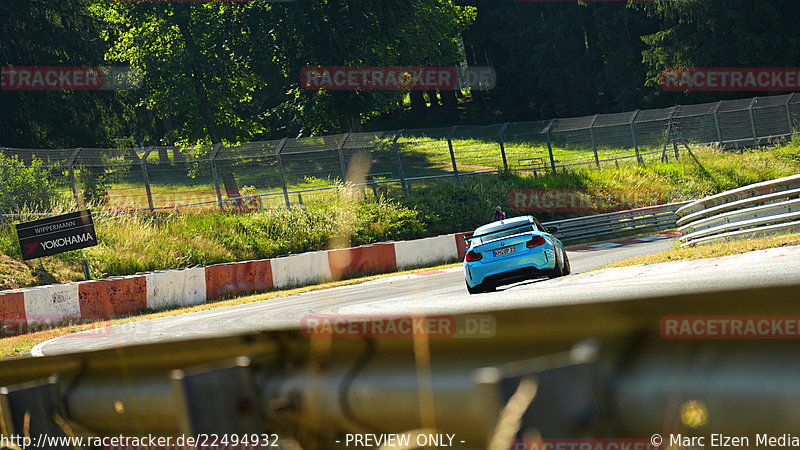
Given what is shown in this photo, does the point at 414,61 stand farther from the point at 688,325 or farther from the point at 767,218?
the point at 688,325

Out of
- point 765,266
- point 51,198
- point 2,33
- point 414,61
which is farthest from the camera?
point 414,61


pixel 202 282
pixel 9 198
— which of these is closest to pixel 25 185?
pixel 9 198

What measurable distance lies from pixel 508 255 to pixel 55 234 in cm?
1027

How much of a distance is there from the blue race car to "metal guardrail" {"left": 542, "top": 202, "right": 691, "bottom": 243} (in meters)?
15.0

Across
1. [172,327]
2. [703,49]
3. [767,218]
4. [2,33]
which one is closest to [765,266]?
[767,218]

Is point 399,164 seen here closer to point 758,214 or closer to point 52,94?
Result: point 758,214

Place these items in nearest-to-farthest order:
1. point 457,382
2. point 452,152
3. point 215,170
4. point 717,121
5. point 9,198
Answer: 1. point 457,382
2. point 9,198
3. point 215,170
4. point 452,152
5. point 717,121

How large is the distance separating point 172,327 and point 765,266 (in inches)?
347

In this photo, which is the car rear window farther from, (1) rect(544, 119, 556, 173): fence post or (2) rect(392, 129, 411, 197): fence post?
(1) rect(544, 119, 556, 173): fence post

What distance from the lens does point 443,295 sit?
50.7ft

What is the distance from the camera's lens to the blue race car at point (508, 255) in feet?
47.1

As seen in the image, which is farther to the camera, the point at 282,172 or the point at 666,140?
the point at 666,140

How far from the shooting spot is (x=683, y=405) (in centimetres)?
191

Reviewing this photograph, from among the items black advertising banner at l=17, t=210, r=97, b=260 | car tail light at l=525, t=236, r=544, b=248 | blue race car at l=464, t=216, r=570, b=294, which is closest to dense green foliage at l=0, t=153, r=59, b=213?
black advertising banner at l=17, t=210, r=97, b=260
